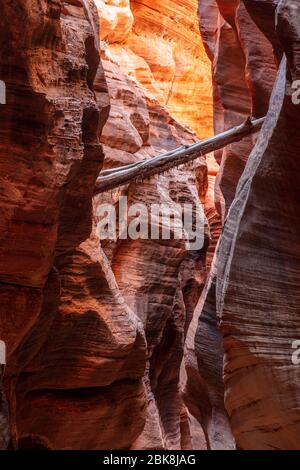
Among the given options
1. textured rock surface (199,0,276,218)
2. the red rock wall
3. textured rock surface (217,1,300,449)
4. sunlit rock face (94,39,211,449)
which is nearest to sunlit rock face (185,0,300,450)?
textured rock surface (217,1,300,449)

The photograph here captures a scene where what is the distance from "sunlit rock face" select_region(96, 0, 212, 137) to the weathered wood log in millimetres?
7957

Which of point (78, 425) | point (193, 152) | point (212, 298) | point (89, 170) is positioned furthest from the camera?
point (193, 152)

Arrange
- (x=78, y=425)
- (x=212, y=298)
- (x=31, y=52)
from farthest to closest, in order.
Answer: (x=78, y=425), (x=212, y=298), (x=31, y=52)

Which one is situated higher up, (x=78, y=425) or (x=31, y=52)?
(x=31, y=52)

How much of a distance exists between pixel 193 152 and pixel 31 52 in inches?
273

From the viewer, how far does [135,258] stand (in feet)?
52.9

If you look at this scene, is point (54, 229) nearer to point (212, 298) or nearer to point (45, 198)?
point (45, 198)

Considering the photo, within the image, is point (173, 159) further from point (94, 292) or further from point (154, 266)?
point (94, 292)

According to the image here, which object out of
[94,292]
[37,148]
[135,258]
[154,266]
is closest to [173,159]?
[135,258]

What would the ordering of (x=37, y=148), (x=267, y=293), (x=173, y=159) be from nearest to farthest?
1. (x=37, y=148)
2. (x=267, y=293)
3. (x=173, y=159)

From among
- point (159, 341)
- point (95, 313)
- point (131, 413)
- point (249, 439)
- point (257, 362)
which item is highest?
point (159, 341)

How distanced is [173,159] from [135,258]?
2162 mm

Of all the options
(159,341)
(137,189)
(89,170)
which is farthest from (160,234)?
(89,170)

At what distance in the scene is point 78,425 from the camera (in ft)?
40.6
